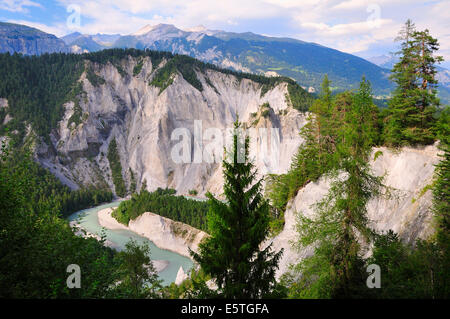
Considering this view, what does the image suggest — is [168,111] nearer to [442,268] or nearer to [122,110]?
[122,110]

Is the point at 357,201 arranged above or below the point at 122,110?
below

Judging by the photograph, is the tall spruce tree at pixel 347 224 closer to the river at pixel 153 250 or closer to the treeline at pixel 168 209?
the river at pixel 153 250

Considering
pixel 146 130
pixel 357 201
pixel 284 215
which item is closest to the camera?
pixel 357 201

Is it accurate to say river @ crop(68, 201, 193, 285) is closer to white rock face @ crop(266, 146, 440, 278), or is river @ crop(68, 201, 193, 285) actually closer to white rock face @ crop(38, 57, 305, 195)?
white rock face @ crop(266, 146, 440, 278)

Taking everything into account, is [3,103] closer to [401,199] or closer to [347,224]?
[347,224]

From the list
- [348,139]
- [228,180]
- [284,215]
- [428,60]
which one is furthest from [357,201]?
[284,215]

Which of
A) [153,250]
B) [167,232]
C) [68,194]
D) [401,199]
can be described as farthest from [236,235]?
[68,194]

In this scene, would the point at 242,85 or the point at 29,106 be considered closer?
the point at 29,106
